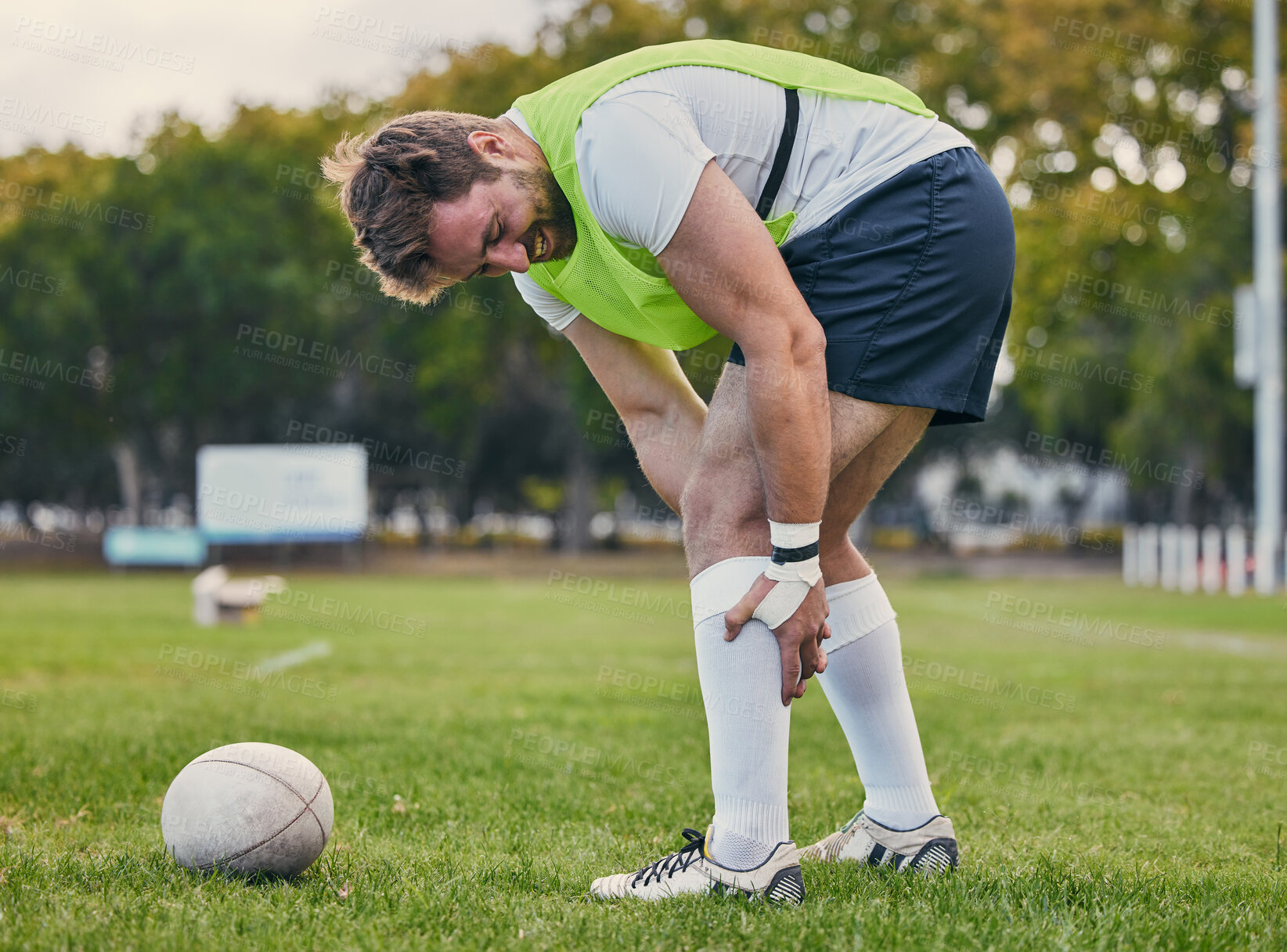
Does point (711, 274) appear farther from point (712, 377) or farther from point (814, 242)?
point (712, 377)

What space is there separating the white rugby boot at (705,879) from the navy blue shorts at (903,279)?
1.05 meters

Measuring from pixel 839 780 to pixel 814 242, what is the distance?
255 cm

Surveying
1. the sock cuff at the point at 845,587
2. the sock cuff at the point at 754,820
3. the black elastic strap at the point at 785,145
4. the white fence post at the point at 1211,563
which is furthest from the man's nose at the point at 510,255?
the white fence post at the point at 1211,563

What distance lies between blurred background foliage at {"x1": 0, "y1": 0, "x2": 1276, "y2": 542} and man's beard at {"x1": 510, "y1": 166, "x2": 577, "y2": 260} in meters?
15.3

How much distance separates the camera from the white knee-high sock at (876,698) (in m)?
2.97

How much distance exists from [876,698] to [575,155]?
4.91 feet

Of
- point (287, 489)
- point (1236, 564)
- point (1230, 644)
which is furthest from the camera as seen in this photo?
point (287, 489)

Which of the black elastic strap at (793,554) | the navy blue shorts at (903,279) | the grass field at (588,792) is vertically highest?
the navy blue shorts at (903,279)

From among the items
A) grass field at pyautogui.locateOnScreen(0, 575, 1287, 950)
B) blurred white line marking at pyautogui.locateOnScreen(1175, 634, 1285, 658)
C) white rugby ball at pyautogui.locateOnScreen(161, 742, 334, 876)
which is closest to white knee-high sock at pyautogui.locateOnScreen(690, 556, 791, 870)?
grass field at pyautogui.locateOnScreen(0, 575, 1287, 950)

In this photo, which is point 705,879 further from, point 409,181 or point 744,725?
point 409,181

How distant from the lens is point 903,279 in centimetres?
262

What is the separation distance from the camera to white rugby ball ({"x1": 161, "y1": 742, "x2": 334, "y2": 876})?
2945mm

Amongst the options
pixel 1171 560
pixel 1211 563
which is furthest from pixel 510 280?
pixel 1211 563

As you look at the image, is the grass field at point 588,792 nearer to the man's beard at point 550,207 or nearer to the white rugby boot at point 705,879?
the white rugby boot at point 705,879
